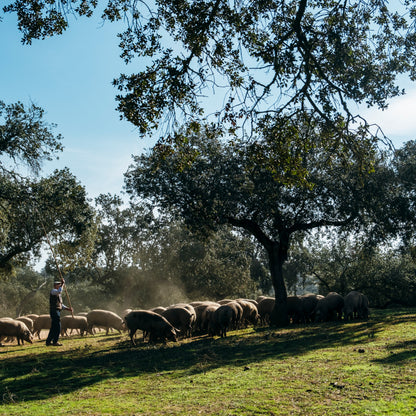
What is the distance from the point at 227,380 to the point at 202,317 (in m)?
10.6

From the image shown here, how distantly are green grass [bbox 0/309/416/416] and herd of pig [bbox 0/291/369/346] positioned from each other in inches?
97.7

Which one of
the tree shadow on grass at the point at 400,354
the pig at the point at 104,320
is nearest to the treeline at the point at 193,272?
the pig at the point at 104,320

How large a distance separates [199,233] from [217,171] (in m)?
3.35

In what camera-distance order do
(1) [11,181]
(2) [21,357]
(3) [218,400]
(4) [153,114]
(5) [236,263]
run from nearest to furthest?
1. (3) [218,400]
2. (4) [153,114]
3. (2) [21,357]
4. (1) [11,181]
5. (5) [236,263]

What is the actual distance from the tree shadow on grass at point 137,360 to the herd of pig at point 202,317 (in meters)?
0.98

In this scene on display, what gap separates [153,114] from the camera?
8453 mm

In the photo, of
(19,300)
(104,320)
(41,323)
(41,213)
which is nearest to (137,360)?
(41,213)

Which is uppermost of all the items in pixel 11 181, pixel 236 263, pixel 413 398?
pixel 11 181

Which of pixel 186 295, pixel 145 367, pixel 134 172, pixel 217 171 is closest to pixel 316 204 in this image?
pixel 217 171

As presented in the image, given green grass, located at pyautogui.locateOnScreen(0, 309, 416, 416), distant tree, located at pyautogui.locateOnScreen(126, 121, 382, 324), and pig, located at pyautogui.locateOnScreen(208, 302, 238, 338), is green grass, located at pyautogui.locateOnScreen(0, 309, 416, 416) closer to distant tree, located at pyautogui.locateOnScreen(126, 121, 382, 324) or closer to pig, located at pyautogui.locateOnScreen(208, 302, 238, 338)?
pig, located at pyautogui.locateOnScreen(208, 302, 238, 338)

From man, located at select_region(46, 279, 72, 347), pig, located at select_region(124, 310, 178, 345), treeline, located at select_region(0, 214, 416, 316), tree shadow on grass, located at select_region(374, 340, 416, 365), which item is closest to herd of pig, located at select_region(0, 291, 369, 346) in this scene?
pig, located at select_region(124, 310, 178, 345)

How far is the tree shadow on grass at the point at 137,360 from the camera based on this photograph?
8594 millimetres

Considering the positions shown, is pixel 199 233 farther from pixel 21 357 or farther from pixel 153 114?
pixel 153 114

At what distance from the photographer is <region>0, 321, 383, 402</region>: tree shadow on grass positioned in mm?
8594
